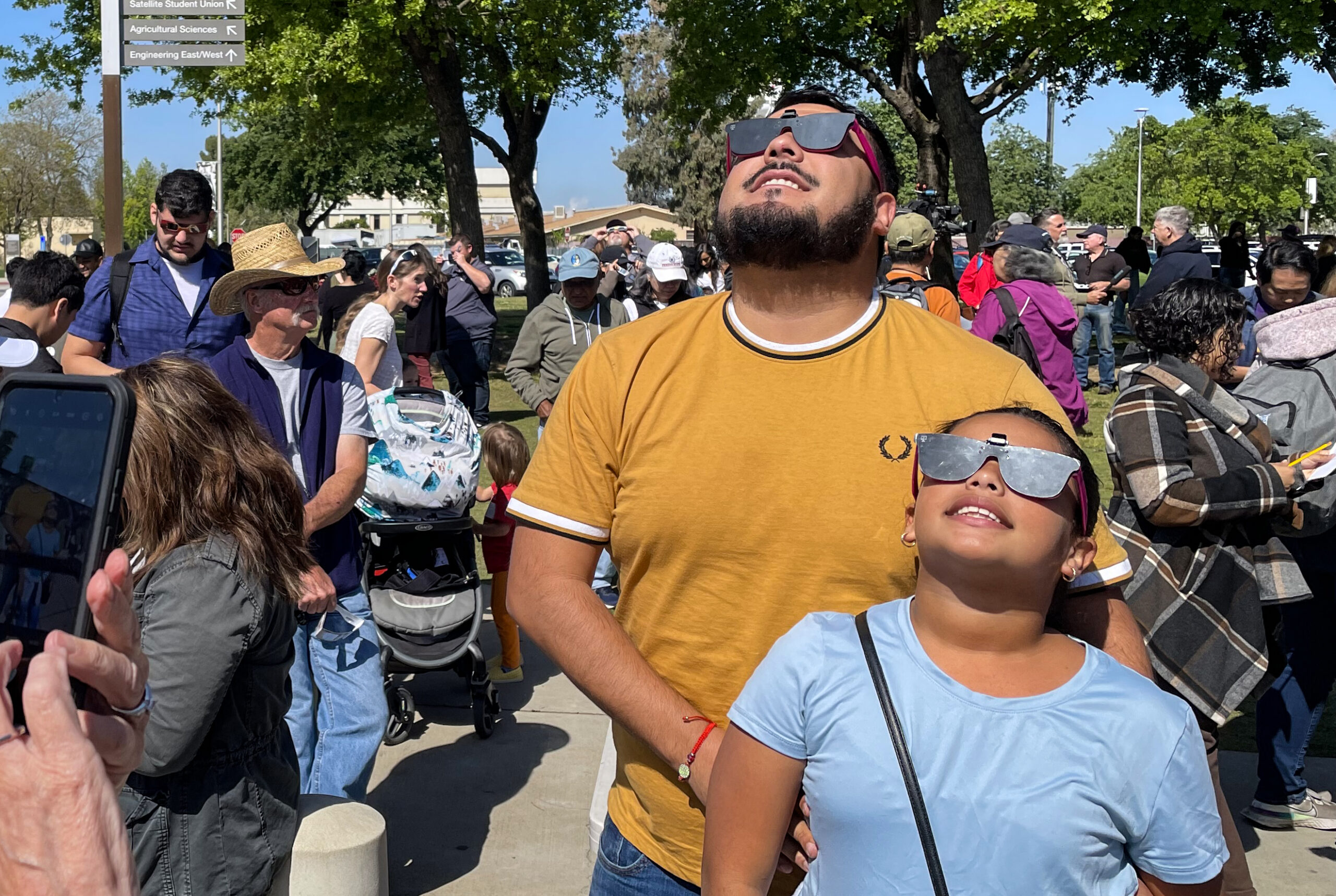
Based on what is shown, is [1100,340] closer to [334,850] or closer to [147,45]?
[147,45]

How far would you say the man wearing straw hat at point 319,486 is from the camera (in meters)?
4.14

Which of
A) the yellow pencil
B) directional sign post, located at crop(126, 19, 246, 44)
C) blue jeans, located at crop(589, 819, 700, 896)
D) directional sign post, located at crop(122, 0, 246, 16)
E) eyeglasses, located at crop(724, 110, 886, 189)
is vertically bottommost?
blue jeans, located at crop(589, 819, 700, 896)

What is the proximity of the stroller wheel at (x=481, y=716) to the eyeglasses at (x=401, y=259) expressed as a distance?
308 centimetres

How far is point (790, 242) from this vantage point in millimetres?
2246

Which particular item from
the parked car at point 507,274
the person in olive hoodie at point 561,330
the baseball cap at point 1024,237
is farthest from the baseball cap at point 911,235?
the parked car at point 507,274

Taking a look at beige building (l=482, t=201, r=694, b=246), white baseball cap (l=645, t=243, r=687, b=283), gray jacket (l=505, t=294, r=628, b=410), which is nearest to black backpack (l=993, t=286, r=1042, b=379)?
white baseball cap (l=645, t=243, r=687, b=283)

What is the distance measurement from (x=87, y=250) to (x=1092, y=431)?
10.8 meters

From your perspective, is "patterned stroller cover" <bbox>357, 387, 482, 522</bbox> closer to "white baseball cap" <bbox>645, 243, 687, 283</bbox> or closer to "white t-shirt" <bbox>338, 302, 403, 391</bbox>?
"white t-shirt" <bbox>338, 302, 403, 391</bbox>

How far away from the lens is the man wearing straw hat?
4.14 metres

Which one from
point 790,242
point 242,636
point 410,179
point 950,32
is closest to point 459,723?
point 242,636

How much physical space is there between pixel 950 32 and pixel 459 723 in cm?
1431

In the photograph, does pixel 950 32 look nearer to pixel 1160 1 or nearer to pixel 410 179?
pixel 1160 1

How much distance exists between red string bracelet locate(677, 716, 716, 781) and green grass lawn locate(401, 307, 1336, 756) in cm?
46

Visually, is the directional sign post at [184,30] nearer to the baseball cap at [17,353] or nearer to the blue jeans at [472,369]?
the blue jeans at [472,369]
